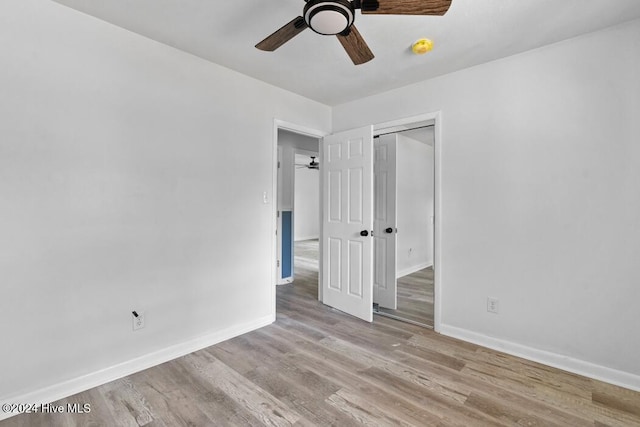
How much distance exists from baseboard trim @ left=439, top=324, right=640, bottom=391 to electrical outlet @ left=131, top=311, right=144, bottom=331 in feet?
8.63

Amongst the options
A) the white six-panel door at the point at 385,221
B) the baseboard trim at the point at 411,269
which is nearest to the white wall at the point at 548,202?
the white six-panel door at the point at 385,221

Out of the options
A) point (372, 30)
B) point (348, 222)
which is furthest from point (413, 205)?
point (372, 30)

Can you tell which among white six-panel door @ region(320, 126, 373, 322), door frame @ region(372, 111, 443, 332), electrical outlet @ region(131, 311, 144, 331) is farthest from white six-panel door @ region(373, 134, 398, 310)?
electrical outlet @ region(131, 311, 144, 331)

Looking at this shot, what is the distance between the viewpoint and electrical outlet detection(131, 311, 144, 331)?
222cm

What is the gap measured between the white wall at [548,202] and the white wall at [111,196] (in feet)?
6.65

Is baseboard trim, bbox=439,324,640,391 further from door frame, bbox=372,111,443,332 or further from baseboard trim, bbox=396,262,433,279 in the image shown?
baseboard trim, bbox=396,262,433,279

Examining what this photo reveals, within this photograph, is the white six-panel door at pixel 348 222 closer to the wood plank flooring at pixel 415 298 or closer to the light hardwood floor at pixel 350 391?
the wood plank flooring at pixel 415 298

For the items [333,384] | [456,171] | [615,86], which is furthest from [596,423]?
[615,86]

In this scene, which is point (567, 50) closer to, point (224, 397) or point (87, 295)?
point (224, 397)

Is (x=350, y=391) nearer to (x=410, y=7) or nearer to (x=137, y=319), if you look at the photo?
(x=137, y=319)

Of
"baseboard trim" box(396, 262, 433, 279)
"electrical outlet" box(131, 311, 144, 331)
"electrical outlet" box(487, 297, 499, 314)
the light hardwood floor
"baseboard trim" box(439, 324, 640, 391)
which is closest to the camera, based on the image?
the light hardwood floor

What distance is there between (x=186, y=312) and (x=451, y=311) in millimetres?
2410

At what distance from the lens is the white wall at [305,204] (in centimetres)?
980

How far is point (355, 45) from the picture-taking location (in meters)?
1.74
